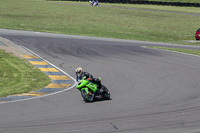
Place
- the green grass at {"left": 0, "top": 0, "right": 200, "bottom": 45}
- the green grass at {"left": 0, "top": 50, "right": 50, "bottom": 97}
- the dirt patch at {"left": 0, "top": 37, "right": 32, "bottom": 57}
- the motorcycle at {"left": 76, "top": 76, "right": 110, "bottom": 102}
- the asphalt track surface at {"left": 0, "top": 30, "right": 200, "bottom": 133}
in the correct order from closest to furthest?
the asphalt track surface at {"left": 0, "top": 30, "right": 200, "bottom": 133}, the motorcycle at {"left": 76, "top": 76, "right": 110, "bottom": 102}, the green grass at {"left": 0, "top": 50, "right": 50, "bottom": 97}, the dirt patch at {"left": 0, "top": 37, "right": 32, "bottom": 57}, the green grass at {"left": 0, "top": 0, "right": 200, "bottom": 45}

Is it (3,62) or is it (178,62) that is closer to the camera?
(3,62)

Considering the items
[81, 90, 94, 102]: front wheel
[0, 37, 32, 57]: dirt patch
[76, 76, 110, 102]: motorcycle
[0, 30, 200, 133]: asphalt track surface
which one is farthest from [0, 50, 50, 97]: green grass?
[81, 90, 94, 102]: front wheel

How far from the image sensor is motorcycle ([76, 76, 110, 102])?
12680 mm

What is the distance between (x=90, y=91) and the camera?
12945 millimetres

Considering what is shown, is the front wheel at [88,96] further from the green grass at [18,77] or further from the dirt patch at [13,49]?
the dirt patch at [13,49]

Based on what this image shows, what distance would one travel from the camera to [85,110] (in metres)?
11.3

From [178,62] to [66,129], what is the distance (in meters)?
13.8

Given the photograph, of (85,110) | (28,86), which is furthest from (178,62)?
(85,110)

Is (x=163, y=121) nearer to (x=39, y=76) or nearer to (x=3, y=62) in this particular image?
(x=39, y=76)

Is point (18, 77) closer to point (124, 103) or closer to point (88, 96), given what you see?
point (88, 96)

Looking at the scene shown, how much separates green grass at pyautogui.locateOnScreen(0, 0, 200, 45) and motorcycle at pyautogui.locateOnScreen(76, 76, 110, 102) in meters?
24.4

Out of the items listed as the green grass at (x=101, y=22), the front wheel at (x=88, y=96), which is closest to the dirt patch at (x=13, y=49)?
the front wheel at (x=88, y=96)

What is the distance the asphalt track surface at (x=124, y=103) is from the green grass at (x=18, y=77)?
174 cm

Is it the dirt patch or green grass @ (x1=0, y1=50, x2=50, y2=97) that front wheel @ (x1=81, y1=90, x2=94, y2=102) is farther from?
the dirt patch
